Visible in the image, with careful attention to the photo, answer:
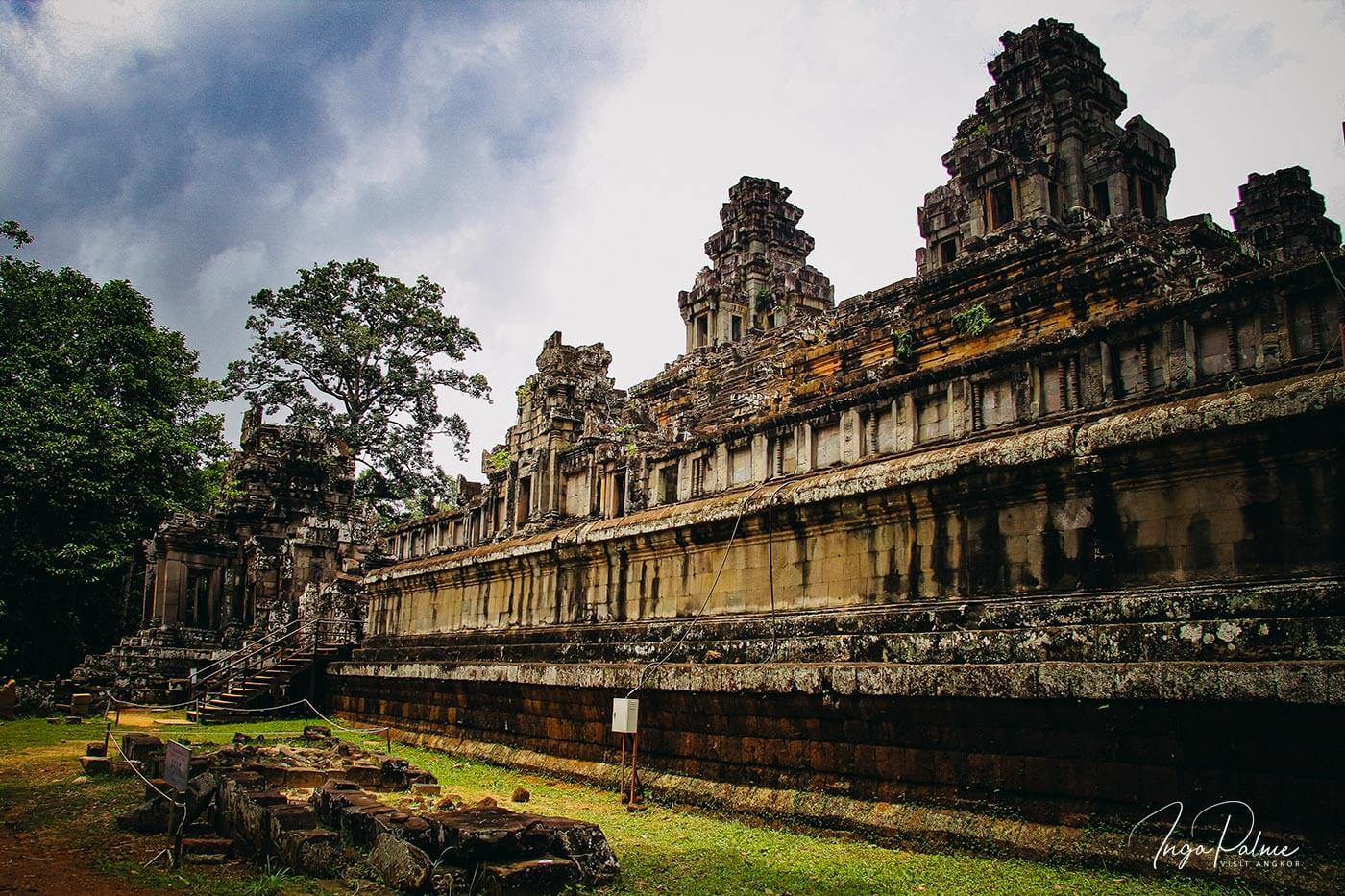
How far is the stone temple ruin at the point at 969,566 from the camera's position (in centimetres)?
594

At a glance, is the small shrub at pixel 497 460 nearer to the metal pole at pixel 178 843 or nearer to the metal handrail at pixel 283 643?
the metal handrail at pixel 283 643

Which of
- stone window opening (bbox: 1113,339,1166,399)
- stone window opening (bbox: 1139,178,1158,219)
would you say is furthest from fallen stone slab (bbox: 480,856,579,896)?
stone window opening (bbox: 1139,178,1158,219)

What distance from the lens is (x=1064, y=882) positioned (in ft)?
19.2

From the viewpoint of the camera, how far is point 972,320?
42.9 feet

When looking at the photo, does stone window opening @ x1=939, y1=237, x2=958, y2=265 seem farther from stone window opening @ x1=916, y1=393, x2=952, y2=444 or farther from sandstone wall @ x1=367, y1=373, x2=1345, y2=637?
stone window opening @ x1=916, y1=393, x2=952, y2=444

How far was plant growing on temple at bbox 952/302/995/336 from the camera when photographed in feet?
42.4

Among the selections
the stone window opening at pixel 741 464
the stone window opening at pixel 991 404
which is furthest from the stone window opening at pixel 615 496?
the stone window opening at pixel 991 404

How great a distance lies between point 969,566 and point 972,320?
20.1ft

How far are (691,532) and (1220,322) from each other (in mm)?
5706

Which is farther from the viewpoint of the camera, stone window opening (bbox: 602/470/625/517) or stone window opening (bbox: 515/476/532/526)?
stone window opening (bbox: 515/476/532/526)

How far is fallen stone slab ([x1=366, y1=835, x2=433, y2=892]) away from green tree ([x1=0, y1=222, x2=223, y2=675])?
69.5 feet

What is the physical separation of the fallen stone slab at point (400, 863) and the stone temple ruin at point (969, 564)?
10.9ft

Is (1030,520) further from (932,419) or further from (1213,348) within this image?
(1213,348)

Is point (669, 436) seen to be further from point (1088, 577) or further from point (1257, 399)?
point (1257, 399)
